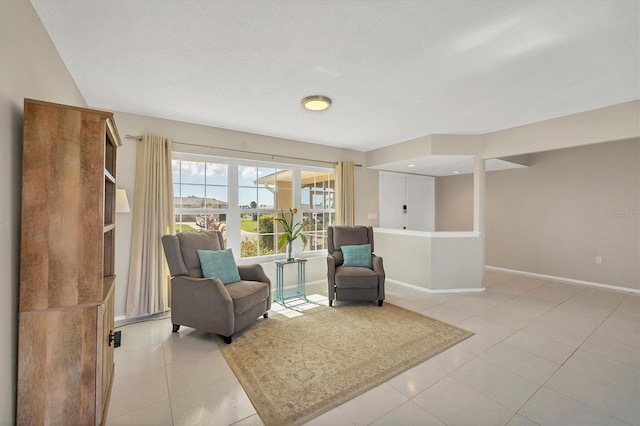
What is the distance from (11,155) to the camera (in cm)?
132

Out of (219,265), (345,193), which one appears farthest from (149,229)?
(345,193)

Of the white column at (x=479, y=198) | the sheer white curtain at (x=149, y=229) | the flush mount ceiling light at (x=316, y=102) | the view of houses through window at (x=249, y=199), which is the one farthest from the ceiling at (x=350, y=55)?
the white column at (x=479, y=198)

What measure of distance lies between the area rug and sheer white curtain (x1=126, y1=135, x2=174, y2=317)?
1.30 m

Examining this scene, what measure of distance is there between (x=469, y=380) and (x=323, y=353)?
3.76 feet

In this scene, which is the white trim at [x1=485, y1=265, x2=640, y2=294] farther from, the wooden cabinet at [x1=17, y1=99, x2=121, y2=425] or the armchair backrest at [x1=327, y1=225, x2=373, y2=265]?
the wooden cabinet at [x1=17, y1=99, x2=121, y2=425]

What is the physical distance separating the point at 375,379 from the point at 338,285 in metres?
1.54

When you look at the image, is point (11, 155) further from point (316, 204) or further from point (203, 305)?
point (316, 204)

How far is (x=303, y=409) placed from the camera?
1.74 meters

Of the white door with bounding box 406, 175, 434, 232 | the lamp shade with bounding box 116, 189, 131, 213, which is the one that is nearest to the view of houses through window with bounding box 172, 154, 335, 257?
the lamp shade with bounding box 116, 189, 131, 213

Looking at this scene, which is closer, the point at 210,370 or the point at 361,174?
the point at 210,370

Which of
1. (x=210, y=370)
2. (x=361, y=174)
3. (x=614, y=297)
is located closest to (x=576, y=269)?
(x=614, y=297)

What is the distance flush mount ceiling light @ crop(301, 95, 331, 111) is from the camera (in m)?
2.77

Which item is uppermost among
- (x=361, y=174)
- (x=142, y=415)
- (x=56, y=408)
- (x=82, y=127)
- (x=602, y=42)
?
(x=602, y=42)

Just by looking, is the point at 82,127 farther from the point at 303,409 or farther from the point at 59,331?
the point at 303,409
